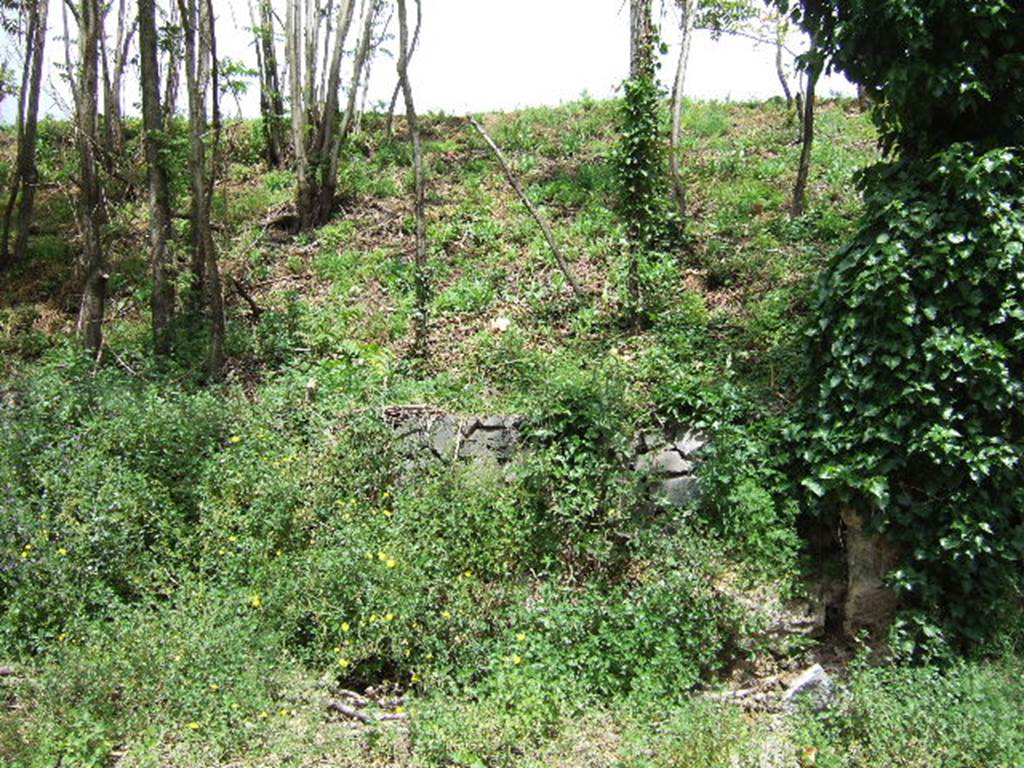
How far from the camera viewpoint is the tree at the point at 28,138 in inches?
482

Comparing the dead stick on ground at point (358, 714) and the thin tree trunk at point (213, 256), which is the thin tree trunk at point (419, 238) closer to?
the thin tree trunk at point (213, 256)

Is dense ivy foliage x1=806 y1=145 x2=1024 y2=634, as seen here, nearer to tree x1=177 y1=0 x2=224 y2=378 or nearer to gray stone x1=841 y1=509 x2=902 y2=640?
gray stone x1=841 y1=509 x2=902 y2=640

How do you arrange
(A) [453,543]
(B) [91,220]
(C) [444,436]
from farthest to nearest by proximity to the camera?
(B) [91,220]
(C) [444,436]
(A) [453,543]

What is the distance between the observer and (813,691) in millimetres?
5680

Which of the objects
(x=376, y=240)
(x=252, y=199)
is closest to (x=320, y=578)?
(x=376, y=240)

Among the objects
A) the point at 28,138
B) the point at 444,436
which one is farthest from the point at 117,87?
the point at 444,436

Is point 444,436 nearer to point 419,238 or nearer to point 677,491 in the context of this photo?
point 677,491

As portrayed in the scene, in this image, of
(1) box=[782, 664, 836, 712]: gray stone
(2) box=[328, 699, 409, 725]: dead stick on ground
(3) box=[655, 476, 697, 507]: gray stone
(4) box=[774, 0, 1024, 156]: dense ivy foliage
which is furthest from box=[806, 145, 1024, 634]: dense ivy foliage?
(2) box=[328, 699, 409, 725]: dead stick on ground

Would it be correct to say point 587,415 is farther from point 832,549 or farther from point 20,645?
point 20,645

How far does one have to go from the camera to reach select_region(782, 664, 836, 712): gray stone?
547 cm

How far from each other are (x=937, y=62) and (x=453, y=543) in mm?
5096

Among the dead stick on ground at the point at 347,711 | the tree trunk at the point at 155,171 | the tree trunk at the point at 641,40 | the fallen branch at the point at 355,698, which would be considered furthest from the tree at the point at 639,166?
the tree trunk at the point at 155,171

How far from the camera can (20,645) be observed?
6113 millimetres

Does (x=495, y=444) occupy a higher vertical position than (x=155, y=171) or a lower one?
lower
